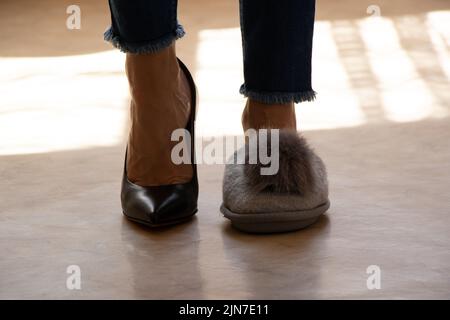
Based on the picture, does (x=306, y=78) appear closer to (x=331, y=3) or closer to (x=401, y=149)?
(x=401, y=149)

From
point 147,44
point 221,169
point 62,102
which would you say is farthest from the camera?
point 62,102

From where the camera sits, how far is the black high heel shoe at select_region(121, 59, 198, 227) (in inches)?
55.1

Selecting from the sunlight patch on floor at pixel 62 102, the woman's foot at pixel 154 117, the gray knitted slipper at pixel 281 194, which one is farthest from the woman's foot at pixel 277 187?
the sunlight patch on floor at pixel 62 102

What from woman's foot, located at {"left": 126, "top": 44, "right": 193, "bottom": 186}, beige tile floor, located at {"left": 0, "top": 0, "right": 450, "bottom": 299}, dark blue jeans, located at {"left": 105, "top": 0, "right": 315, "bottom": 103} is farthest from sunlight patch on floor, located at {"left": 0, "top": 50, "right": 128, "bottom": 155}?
dark blue jeans, located at {"left": 105, "top": 0, "right": 315, "bottom": 103}

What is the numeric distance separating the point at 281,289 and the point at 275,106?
1.02 ft

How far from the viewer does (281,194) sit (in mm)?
1368

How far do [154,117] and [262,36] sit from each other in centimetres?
20

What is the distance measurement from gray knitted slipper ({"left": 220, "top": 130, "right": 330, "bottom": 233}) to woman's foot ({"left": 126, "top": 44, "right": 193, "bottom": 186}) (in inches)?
4.2

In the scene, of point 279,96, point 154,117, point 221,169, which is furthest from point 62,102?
point 279,96

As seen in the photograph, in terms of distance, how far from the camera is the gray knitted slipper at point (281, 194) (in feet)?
4.47

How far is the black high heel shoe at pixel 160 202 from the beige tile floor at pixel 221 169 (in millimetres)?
20

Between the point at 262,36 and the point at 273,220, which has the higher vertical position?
→ the point at 262,36

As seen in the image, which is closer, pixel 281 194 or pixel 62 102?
pixel 281 194

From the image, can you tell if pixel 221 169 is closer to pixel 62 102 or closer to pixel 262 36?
pixel 262 36
